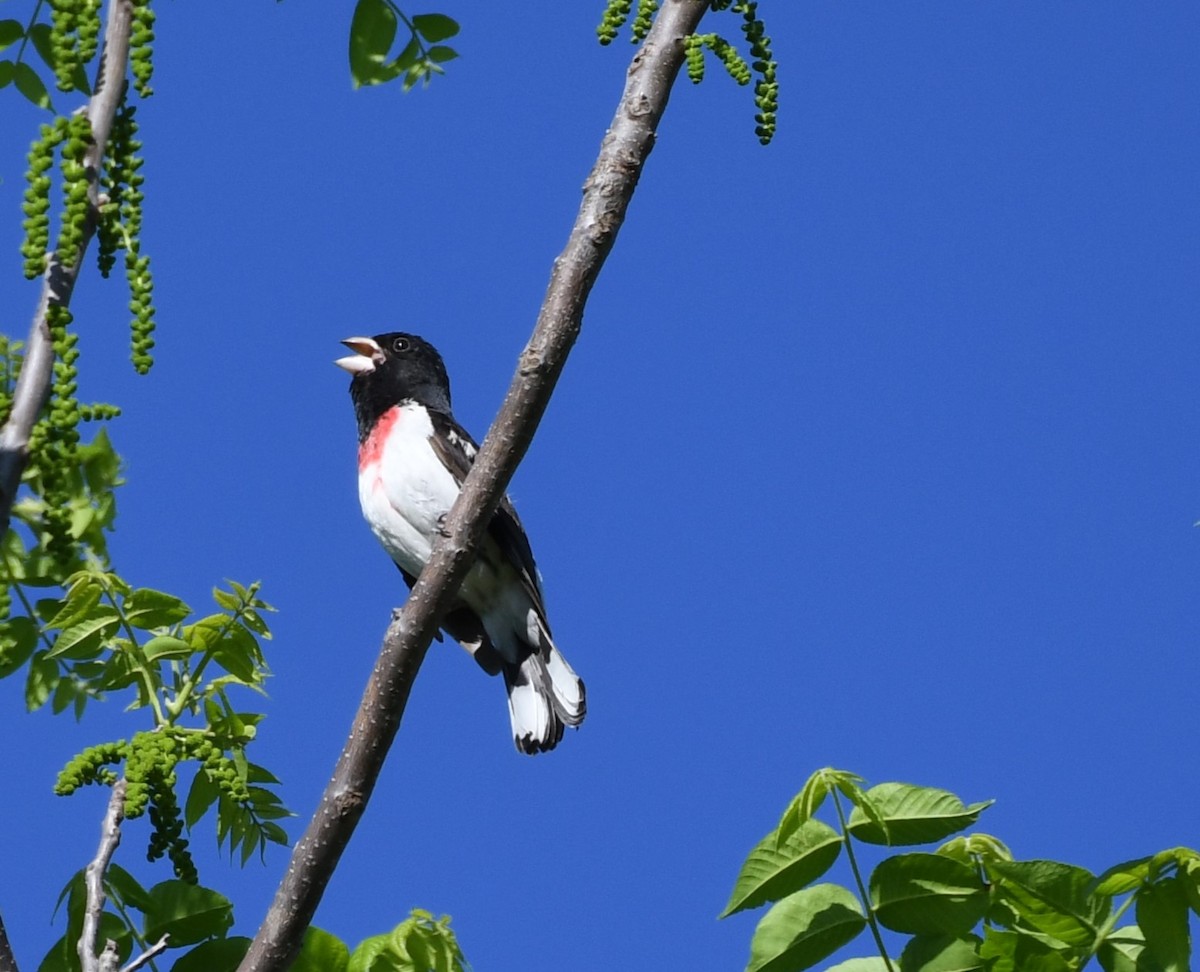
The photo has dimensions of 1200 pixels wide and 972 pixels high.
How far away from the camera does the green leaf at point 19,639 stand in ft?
10.9

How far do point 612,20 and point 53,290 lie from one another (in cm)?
145

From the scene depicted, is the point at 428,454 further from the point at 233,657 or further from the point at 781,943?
the point at 781,943

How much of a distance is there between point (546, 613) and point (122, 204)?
16.9 ft

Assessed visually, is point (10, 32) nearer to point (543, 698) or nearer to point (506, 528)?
point (506, 528)

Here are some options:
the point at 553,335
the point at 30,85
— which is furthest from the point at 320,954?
the point at 30,85

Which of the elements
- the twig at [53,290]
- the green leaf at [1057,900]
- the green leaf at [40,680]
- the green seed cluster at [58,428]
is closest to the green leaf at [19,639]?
the green leaf at [40,680]

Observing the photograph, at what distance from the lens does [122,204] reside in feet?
7.39

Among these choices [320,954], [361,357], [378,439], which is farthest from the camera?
[361,357]

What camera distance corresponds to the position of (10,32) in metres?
2.92

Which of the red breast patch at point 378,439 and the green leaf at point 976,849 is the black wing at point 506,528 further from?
the green leaf at point 976,849

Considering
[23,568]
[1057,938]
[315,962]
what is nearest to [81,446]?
[23,568]

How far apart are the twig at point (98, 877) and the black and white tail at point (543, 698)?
3772 millimetres

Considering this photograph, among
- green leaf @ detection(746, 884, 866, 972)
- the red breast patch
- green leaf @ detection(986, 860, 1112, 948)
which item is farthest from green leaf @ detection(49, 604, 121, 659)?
the red breast patch

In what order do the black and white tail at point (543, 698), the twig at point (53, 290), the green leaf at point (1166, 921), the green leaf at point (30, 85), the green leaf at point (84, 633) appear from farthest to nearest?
1. the black and white tail at point (543, 698)
2. the green leaf at point (84, 633)
3. the green leaf at point (30, 85)
4. the green leaf at point (1166, 921)
5. the twig at point (53, 290)
